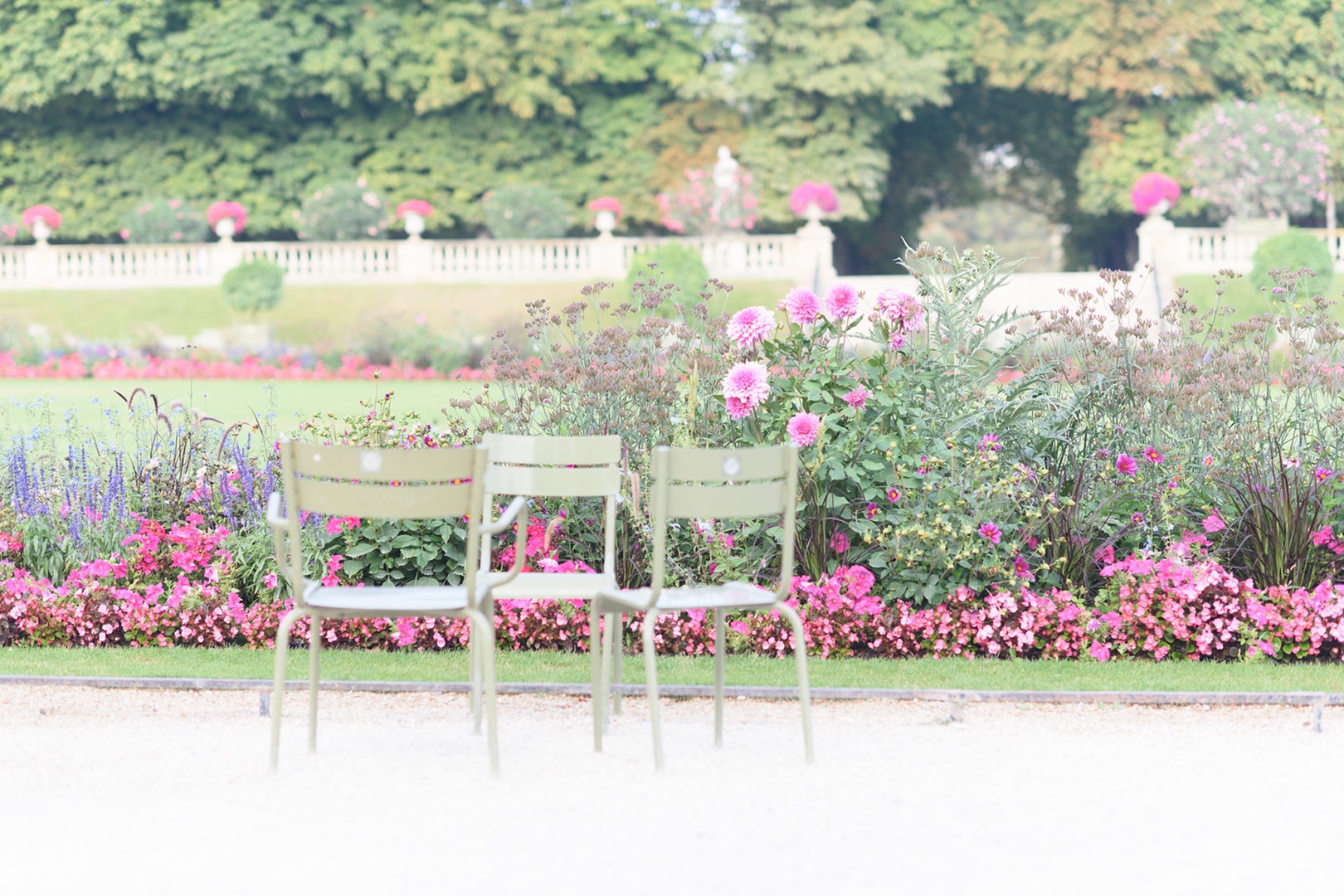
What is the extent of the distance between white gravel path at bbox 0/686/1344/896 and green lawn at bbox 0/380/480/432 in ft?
32.2

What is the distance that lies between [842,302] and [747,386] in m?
0.60

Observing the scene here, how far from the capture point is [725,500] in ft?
12.6

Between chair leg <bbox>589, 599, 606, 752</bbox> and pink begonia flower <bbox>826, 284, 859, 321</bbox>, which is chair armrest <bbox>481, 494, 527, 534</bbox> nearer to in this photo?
chair leg <bbox>589, 599, 606, 752</bbox>

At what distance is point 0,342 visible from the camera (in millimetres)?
21656

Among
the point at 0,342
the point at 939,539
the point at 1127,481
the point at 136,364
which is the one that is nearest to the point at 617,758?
the point at 939,539

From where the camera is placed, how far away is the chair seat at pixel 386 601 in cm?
377

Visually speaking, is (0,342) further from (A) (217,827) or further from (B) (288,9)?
(A) (217,827)

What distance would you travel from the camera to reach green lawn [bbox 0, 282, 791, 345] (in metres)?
22.7

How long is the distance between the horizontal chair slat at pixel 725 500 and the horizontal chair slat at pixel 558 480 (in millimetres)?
834

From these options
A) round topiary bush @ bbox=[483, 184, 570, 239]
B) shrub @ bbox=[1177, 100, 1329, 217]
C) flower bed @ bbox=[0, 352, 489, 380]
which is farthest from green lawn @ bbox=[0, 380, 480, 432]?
shrub @ bbox=[1177, 100, 1329, 217]

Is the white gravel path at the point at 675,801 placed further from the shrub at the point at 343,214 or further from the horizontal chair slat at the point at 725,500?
the shrub at the point at 343,214

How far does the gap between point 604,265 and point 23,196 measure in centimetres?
1333

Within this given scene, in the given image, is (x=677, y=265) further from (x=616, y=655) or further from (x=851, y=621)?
(x=616, y=655)

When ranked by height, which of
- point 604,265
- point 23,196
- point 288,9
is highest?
point 288,9
